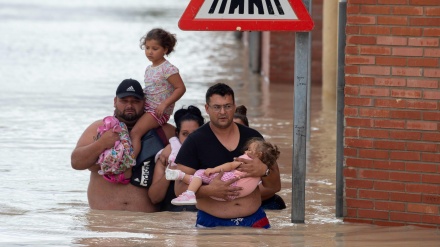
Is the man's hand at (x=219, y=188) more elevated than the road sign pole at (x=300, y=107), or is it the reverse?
the road sign pole at (x=300, y=107)

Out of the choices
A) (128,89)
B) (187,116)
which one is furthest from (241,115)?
(128,89)

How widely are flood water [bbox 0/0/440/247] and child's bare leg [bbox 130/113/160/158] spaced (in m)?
0.56

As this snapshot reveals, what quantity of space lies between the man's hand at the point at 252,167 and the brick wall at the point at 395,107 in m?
1.05

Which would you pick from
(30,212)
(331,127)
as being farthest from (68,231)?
(331,127)

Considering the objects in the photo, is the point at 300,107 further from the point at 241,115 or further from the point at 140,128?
the point at 140,128

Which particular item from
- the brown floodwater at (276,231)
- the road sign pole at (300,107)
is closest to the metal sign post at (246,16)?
the road sign pole at (300,107)

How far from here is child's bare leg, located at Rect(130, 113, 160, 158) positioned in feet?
31.1

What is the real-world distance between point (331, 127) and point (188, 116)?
6379 mm

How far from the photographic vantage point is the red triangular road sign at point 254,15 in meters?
8.11

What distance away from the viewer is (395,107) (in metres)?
8.65

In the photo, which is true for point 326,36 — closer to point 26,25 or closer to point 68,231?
point 68,231

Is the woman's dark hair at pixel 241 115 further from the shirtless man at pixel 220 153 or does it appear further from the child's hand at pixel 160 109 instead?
the shirtless man at pixel 220 153

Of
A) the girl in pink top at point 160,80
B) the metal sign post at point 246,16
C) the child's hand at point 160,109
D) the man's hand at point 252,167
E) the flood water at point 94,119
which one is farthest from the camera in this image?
the girl in pink top at point 160,80

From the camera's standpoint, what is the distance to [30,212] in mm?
9836
